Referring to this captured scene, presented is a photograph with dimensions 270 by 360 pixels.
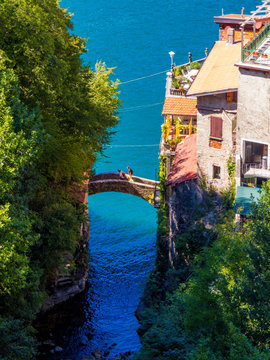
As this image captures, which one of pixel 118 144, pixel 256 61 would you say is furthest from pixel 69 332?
pixel 118 144

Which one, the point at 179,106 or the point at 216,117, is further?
the point at 179,106

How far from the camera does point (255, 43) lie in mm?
31094

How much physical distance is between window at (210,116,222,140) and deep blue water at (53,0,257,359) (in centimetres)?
1263

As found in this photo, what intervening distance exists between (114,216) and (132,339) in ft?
67.1

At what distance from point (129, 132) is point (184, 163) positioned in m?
31.4

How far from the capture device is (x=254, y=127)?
30.2 meters

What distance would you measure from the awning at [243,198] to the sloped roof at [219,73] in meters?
5.77

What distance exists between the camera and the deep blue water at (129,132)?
40.9 m

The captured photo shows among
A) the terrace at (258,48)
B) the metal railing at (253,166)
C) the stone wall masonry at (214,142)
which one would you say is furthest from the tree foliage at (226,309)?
the terrace at (258,48)

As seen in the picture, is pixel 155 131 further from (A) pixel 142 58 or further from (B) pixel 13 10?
(B) pixel 13 10

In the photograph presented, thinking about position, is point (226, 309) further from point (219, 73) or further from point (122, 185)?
point (122, 185)

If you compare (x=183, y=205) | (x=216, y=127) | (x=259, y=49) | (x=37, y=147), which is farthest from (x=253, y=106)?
(x=37, y=147)

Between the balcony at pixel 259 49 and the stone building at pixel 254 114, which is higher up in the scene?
the balcony at pixel 259 49

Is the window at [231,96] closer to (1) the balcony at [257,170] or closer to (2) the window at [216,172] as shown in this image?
(2) the window at [216,172]
